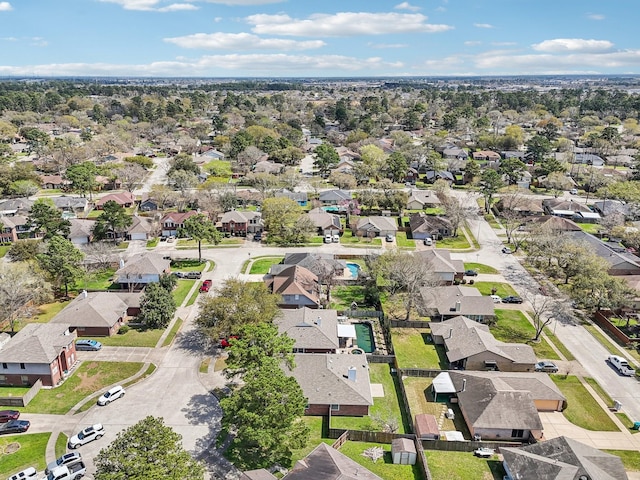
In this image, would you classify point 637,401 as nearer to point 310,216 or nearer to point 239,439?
point 239,439

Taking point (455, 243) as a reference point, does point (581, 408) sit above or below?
below

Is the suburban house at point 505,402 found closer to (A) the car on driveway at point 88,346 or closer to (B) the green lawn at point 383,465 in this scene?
(B) the green lawn at point 383,465

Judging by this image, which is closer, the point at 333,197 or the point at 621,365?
the point at 621,365

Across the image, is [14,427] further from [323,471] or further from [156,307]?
[323,471]

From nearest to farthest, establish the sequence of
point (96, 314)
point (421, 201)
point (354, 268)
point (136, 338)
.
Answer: point (136, 338), point (96, 314), point (354, 268), point (421, 201)

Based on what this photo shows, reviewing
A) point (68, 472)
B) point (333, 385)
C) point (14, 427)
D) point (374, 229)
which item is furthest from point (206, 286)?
point (374, 229)

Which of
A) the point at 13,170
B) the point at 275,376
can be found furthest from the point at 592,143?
the point at 13,170

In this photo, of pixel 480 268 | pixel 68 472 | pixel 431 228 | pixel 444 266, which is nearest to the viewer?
pixel 68 472

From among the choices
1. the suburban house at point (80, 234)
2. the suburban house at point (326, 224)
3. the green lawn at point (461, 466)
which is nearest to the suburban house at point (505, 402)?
the green lawn at point (461, 466)

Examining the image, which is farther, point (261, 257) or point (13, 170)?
point (13, 170)
